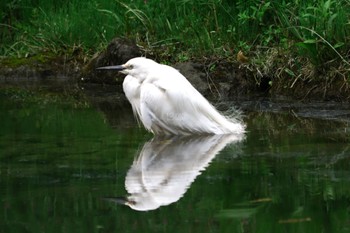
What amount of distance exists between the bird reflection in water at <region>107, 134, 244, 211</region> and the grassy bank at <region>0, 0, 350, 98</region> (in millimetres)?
2049

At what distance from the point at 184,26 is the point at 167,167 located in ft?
16.3

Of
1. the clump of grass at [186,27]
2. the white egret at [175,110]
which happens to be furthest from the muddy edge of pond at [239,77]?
the white egret at [175,110]

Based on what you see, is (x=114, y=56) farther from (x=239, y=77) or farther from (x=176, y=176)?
(x=176, y=176)

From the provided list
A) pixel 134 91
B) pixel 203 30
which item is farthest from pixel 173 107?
pixel 203 30

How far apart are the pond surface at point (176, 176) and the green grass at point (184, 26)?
91cm

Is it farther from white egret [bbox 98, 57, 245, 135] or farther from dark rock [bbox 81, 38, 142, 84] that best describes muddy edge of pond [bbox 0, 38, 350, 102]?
white egret [bbox 98, 57, 245, 135]

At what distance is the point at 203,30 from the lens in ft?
34.1

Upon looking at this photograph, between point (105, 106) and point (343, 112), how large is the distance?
8.81 ft

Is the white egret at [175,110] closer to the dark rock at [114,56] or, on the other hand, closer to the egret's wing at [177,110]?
the egret's wing at [177,110]

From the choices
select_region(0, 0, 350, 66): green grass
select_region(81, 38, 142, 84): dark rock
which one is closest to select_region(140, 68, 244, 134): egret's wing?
select_region(0, 0, 350, 66): green grass

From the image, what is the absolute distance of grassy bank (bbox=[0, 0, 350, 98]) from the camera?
8.95 metres

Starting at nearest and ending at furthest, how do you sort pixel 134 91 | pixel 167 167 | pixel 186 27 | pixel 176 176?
1. pixel 176 176
2. pixel 167 167
3. pixel 134 91
4. pixel 186 27

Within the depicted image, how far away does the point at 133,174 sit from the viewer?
5.71 m

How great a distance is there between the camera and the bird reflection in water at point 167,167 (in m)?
4.94
